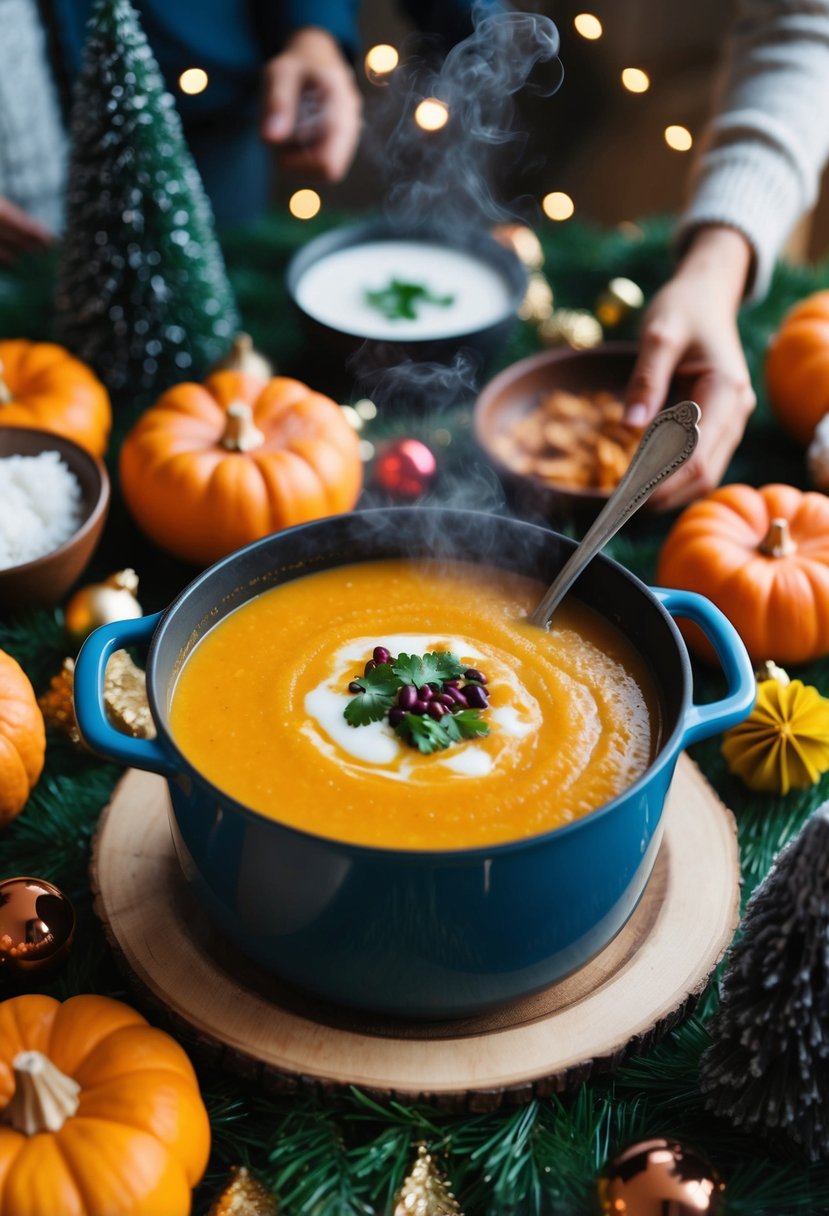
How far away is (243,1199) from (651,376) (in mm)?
1581

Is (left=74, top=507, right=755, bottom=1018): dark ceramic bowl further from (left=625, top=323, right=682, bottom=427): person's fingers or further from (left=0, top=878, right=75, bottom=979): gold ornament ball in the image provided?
(left=625, top=323, right=682, bottom=427): person's fingers

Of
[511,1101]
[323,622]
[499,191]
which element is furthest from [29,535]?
[499,191]

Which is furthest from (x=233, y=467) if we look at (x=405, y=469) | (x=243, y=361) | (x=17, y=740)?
(x=17, y=740)

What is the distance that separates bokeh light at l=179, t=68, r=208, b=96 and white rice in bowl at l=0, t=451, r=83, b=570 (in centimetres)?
126

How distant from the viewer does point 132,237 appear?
2.44 meters

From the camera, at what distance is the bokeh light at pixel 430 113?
253cm

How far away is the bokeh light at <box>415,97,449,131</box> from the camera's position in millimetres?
2529

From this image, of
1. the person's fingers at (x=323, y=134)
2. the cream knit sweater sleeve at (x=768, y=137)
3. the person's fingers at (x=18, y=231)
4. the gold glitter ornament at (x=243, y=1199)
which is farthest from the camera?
the person's fingers at (x=18, y=231)

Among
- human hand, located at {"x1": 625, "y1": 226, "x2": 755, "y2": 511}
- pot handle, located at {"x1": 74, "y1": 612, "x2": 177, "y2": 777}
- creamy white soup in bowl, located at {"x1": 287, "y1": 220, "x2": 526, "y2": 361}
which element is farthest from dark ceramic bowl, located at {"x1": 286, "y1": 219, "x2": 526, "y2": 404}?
pot handle, located at {"x1": 74, "y1": 612, "x2": 177, "y2": 777}

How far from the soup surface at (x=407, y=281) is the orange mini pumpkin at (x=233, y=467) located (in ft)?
0.99

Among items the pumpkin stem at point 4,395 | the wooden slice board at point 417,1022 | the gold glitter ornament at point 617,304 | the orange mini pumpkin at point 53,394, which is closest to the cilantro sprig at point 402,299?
the gold glitter ornament at point 617,304

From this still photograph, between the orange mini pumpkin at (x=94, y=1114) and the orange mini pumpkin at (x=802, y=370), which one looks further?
the orange mini pumpkin at (x=802, y=370)

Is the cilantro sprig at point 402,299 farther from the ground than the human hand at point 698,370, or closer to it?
closer to it

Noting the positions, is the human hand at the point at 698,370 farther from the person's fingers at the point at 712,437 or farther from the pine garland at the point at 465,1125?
the pine garland at the point at 465,1125
